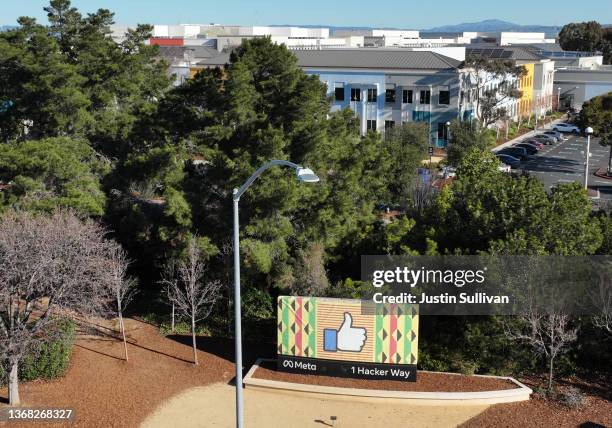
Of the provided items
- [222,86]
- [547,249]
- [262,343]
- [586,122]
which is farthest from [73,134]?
[586,122]

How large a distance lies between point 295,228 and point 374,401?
26.2ft

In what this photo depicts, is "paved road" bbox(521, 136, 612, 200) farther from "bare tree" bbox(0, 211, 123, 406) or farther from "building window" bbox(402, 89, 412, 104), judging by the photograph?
"bare tree" bbox(0, 211, 123, 406)

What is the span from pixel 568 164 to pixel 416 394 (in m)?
41.2

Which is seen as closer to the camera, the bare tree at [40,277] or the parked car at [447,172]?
the bare tree at [40,277]

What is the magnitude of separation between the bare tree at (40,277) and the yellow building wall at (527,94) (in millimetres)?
62048

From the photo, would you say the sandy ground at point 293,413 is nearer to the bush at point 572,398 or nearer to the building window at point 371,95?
the bush at point 572,398

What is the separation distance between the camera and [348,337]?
19.3 m

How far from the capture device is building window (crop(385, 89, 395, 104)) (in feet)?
196

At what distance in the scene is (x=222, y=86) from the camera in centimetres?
2517

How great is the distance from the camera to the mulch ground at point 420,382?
1884 centimetres

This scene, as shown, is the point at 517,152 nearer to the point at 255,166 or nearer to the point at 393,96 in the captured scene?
the point at 393,96

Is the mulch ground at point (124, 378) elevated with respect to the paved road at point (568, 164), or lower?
lower

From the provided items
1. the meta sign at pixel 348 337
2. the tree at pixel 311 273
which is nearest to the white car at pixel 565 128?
the tree at pixel 311 273

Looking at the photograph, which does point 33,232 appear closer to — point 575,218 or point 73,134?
point 73,134
